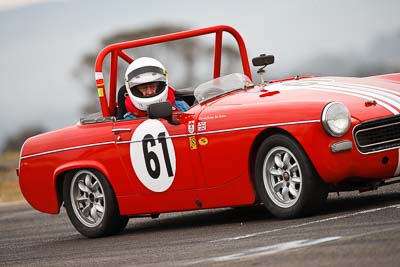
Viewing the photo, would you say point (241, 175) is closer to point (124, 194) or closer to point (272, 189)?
point (272, 189)

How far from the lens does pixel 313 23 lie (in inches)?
1693

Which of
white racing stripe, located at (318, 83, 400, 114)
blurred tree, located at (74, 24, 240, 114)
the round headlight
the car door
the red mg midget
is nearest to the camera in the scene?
the round headlight

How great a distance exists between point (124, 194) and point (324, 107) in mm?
2517

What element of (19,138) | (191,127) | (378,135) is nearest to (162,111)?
(191,127)

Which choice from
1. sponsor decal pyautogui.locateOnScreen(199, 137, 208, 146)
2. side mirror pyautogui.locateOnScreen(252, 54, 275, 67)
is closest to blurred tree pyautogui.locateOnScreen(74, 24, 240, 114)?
side mirror pyautogui.locateOnScreen(252, 54, 275, 67)

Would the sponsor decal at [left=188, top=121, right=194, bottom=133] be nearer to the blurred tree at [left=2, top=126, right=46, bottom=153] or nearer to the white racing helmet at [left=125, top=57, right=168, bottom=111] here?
the white racing helmet at [left=125, top=57, right=168, bottom=111]

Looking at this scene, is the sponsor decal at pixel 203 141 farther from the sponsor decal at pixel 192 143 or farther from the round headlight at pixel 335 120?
the round headlight at pixel 335 120

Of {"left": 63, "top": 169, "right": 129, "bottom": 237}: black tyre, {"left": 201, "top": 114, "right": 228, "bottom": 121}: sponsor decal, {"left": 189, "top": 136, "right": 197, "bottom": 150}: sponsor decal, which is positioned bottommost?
{"left": 63, "top": 169, "right": 129, "bottom": 237}: black tyre

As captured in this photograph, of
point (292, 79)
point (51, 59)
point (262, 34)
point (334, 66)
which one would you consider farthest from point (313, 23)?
point (292, 79)

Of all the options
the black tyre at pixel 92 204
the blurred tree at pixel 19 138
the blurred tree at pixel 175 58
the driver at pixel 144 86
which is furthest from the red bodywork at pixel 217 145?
the blurred tree at pixel 19 138

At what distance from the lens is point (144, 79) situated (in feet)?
42.5

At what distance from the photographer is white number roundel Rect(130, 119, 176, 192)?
12.3 m

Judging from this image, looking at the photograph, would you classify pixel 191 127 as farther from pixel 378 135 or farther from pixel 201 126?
pixel 378 135

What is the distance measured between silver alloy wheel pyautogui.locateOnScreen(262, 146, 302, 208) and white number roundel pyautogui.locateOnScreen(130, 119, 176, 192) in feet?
3.53
